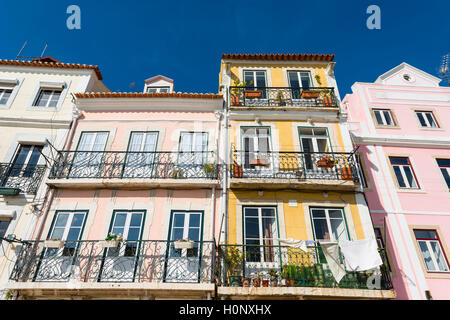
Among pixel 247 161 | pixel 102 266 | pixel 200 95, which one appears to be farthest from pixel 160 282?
pixel 200 95

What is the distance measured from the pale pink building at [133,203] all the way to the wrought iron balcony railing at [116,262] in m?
0.03

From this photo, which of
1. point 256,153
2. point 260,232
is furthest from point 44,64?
point 260,232

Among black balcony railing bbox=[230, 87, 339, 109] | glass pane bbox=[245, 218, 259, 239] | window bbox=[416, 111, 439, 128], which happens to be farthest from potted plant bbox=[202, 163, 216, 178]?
window bbox=[416, 111, 439, 128]

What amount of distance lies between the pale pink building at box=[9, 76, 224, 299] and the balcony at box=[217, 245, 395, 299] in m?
→ 0.63

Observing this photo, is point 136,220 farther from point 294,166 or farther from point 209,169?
point 294,166

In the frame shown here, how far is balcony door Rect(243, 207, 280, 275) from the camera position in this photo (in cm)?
852

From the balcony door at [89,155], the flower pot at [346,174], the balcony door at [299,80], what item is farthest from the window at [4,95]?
the flower pot at [346,174]

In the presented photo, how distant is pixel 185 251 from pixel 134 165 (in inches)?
142

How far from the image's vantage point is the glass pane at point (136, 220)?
925 centimetres

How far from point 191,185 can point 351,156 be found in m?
5.61

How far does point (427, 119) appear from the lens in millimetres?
13000

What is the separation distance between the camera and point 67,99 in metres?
12.0

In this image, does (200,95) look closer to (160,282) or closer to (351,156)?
(351,156)
